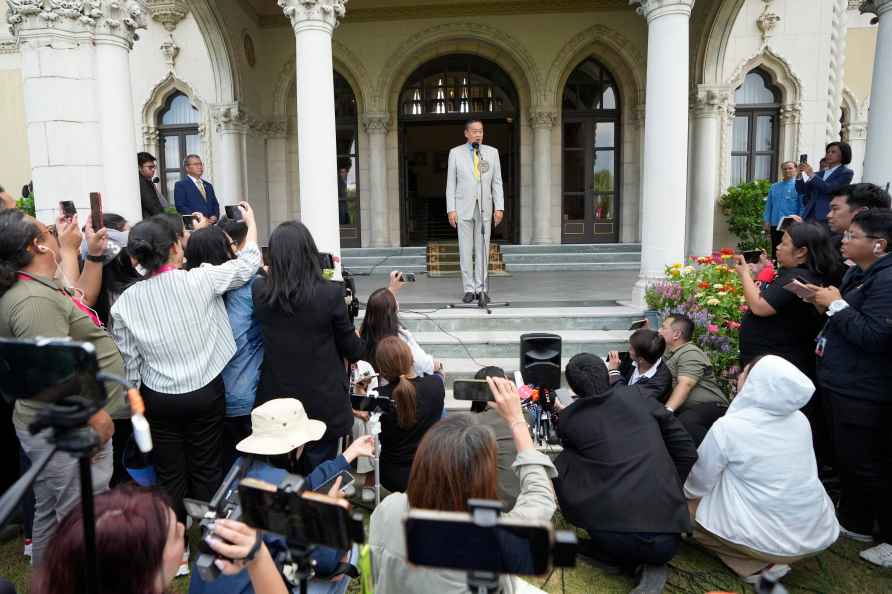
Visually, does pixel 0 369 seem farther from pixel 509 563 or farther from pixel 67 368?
pixel 509 563

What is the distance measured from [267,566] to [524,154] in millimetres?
11196

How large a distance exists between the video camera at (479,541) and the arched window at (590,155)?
11.5 metres

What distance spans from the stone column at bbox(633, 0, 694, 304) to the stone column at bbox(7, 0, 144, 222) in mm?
5667

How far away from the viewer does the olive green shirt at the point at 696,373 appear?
146 inches

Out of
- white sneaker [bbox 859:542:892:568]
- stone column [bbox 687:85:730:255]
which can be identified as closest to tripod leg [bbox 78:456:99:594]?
white sneaker [bbox 859:542:892:568]

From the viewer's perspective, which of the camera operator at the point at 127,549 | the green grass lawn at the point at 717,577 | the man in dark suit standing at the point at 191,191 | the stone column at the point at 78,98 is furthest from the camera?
the man in dark suit standing at the point at 191,191

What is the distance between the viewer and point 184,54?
1172 cm

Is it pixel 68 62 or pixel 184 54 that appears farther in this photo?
pixel 184 54

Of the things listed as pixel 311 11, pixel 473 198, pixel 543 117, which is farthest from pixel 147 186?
pixel 543 117

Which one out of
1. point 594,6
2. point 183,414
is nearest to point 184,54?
point 594,6

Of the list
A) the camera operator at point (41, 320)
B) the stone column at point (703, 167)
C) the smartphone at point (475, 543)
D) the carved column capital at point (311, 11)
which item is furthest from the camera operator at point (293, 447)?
the stone column at point (703, 167)

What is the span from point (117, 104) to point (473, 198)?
3.98 meters

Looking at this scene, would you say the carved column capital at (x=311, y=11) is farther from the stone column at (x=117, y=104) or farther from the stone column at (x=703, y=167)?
the stone column at (x=703, y=167)

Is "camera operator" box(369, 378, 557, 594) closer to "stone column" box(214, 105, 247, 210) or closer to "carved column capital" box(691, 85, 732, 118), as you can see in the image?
"carved column capital" box(691, 85, 732, 118)
